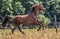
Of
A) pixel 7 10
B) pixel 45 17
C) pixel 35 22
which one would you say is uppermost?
pixel 35 22

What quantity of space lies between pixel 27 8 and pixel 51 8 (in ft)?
18.1

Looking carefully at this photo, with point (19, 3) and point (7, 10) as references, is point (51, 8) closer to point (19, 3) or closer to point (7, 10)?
point (19, 3)

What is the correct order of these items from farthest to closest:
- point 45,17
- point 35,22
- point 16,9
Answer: point 45,17
point 16,9
point 35,22

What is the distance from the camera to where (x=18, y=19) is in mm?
15039

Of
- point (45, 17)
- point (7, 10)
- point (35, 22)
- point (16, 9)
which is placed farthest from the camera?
point (45, 17)

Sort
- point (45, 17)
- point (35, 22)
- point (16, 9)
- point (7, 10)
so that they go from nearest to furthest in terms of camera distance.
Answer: point (35, 22), point (7, 10), point (16, 9), point (45, 17)

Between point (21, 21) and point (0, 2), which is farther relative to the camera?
point (0, 2)

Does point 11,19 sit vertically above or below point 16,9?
above

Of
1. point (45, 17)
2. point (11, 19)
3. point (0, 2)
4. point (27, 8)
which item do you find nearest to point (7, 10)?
point (0, 2)

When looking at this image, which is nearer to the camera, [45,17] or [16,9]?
[16,9]

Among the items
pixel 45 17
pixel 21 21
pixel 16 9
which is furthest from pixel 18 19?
pixel 45 17

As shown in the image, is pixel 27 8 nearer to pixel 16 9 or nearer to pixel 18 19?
pixel 16 9

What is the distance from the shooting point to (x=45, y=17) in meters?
57.7

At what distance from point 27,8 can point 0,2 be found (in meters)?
8.03
